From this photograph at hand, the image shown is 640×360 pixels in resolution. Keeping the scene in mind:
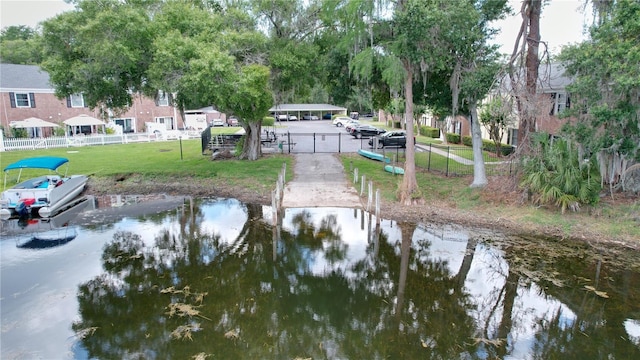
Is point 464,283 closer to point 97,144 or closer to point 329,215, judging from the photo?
point 329,215

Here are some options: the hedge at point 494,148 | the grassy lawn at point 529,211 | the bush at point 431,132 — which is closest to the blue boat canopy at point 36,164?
the grassy lawn at point 529,211

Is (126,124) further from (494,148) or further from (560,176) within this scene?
(560,176)

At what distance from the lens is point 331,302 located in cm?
875

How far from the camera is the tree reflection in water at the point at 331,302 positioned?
7.15 meters

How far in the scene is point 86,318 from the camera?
7.85m

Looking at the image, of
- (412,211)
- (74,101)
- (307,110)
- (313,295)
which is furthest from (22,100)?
(307,110)

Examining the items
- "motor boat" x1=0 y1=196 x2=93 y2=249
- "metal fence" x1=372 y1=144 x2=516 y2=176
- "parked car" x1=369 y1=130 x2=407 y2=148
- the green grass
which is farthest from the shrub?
"motor boat" x1=0 y1=196 x2=93 y2=249

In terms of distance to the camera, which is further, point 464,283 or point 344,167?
point 344,167

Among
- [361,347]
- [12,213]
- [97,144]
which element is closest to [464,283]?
[361,347]

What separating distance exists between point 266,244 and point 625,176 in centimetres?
1233

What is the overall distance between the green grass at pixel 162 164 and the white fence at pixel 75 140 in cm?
141

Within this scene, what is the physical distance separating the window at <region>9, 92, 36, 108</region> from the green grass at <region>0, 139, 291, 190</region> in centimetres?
810

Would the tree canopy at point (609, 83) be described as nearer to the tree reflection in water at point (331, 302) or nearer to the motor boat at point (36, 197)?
the tree reflection in water at point (331, 302)

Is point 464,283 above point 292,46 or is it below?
below
